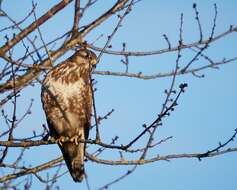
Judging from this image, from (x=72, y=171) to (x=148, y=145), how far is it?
250 centimetres

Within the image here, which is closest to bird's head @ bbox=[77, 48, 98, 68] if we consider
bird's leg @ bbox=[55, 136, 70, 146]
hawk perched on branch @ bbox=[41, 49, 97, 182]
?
hawk perched on branch @ bbox=[41, 49, 97, 182]

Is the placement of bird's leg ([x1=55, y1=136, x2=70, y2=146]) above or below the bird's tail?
above

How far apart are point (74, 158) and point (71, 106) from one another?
655 mm

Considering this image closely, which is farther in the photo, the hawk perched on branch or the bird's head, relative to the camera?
the hawk perched on branch

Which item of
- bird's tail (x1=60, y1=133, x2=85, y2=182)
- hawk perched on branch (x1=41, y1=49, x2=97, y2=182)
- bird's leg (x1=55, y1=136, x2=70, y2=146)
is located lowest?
bird's tail (x1=60, y1=133, x2=85, y2=182)

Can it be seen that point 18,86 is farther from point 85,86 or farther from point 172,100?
point 85,86

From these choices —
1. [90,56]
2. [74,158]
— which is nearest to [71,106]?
[74,158]

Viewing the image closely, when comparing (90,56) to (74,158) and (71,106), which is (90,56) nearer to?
(71,106)

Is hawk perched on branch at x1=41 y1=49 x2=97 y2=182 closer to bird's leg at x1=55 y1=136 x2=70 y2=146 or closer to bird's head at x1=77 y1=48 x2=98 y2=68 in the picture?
bird's leg at x1=55 y1=136 x2=70 y2=146

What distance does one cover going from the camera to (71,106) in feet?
21.4

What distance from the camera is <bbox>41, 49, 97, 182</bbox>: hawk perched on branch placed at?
6.41m

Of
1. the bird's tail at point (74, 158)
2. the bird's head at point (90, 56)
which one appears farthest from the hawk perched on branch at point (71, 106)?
the bird's head at point (90, 56)

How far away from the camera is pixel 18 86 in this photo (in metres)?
4.32

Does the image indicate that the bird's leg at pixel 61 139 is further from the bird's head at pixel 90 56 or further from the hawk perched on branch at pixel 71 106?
the bird's head at pixel 90 56
